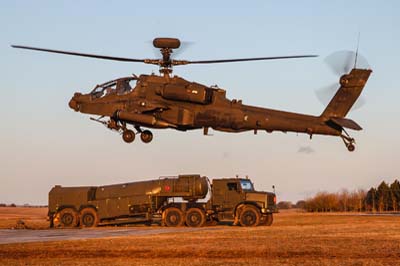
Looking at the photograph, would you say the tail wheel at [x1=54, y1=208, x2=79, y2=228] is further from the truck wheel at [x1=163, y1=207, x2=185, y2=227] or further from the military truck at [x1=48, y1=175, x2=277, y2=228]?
the truck wheel at [x1=163, y1=207, x2=185, y2=227]

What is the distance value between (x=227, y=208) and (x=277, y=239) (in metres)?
13.0

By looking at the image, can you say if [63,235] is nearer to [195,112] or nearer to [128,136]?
[128,136]

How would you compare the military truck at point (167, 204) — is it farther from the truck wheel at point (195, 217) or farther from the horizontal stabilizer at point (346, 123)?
the horizontal stabilizer at point (346, 123)

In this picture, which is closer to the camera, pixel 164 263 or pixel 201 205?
pixel 164 263

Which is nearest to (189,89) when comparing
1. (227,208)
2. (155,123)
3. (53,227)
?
(155,123)

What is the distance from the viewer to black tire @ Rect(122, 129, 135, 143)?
29.5 m

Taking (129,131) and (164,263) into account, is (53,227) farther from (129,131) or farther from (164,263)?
(164,263)

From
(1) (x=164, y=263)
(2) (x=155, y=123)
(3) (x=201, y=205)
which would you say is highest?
(2) (x=155, y=123)

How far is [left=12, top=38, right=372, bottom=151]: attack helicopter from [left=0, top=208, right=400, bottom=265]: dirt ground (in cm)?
424

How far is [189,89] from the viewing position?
2919 cm

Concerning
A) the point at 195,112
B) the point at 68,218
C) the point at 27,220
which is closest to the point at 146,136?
the point at 195,112

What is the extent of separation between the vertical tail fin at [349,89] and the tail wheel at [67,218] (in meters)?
19.4

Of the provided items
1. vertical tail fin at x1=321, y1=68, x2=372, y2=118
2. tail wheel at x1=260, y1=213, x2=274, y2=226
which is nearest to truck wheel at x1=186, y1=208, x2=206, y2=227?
tail wheel at x1=260, y1=213, x2=274, y2=226

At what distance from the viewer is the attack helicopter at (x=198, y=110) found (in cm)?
2881
